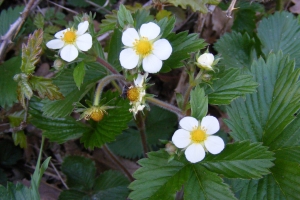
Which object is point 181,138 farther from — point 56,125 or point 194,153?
point 56,125

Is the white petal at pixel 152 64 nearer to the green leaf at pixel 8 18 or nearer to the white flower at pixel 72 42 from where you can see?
the white flower at pixel 72 42

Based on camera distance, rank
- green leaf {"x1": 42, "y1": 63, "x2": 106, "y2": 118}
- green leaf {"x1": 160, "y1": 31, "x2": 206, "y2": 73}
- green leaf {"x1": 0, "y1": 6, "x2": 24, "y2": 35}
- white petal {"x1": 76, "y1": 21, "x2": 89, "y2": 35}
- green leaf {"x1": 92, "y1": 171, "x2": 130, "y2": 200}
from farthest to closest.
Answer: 1. green leaf {"x1": 0, "y1": 6, "x2": 24, "y2": 35}
2. green leaf {"x1": 92, "y1": 171, "x2": 130, "y2": 200}
3. green leaf {"x1": 42, "y1": 63, "x2": 106, "y2": 118}
4. green leaf {"x1": 160, "y1": 31, "x2": 206, "y2": 73}
5. white petal {"x1": 76, "y1": 21, "x2": 89, "y2": 35}

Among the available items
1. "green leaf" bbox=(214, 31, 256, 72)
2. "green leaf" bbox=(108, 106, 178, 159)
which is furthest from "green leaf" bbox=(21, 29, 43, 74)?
"green leaf" bbox=(214, 31, 256, 72)

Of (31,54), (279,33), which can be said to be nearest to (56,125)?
(31,54)

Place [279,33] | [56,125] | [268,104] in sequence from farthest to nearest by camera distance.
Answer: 1. [279,33]
2. [56,125]
3. [268,104]

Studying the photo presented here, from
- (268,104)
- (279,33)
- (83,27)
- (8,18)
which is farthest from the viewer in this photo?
(8,18)

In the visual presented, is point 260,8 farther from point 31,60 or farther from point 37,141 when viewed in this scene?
point 37,141

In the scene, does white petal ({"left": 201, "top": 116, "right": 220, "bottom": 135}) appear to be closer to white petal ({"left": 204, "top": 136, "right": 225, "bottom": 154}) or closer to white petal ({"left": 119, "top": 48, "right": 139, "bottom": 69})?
white petal ({"left": 204, "top": 136, "right": 225, "bottom": 154})
